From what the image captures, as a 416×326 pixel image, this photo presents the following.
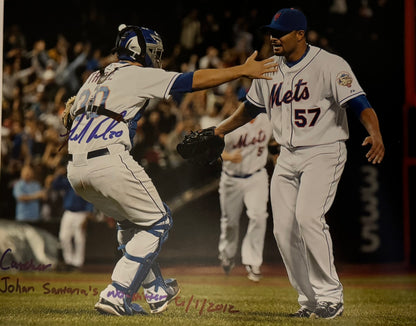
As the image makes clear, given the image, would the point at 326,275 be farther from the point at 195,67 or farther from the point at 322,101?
the point at 195,67

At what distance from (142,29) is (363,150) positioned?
1423 mm

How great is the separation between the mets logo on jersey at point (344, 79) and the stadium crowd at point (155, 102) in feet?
1.24

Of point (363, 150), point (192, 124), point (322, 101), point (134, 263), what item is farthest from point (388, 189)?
point (134, 263)

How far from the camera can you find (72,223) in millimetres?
4305

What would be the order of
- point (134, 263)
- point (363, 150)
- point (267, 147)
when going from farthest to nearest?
point (267, 147) < point (363, 150) < point (134, 263)

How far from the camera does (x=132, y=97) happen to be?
133 inches

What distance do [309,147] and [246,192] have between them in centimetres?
104

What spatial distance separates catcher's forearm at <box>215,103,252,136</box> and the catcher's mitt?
1.6 inches

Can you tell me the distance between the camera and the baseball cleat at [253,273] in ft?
13.3

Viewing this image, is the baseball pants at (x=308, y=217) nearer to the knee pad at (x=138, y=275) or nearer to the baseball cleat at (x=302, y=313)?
the baseball cleat at (x=302, y=313)
